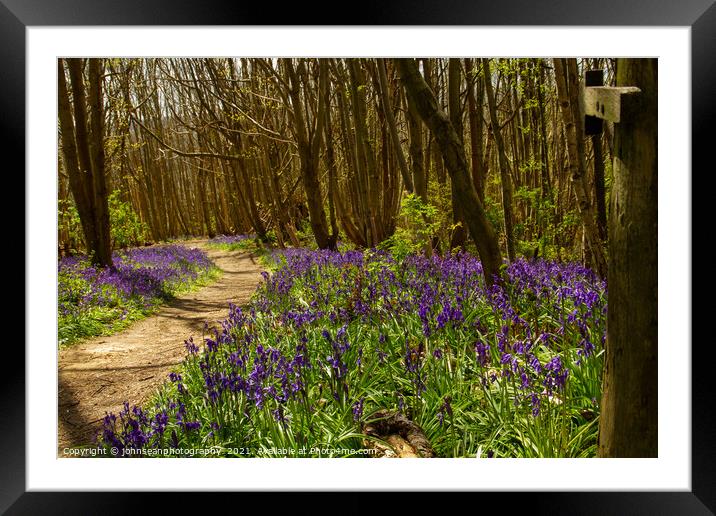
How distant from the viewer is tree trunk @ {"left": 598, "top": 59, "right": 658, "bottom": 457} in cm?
177

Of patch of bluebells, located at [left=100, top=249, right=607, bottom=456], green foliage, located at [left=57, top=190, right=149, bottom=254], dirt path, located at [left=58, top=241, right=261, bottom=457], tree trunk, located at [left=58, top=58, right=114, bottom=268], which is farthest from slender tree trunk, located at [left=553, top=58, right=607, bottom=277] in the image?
green foliage, located at [left=57, top=190, right=149, bottom=254]

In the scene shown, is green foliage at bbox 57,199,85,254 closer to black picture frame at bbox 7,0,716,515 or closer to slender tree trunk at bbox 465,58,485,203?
slender tree trunk at bbox 465,58,485,203

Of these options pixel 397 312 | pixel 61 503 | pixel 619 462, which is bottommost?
pixel 61 503

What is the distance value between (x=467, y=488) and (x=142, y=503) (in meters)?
1.54

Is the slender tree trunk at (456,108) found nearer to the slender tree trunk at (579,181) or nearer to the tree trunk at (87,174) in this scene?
the slender tree trunk at (579,181)

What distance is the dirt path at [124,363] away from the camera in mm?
2984

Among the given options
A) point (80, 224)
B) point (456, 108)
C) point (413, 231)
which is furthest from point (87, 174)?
point (456, 108)
